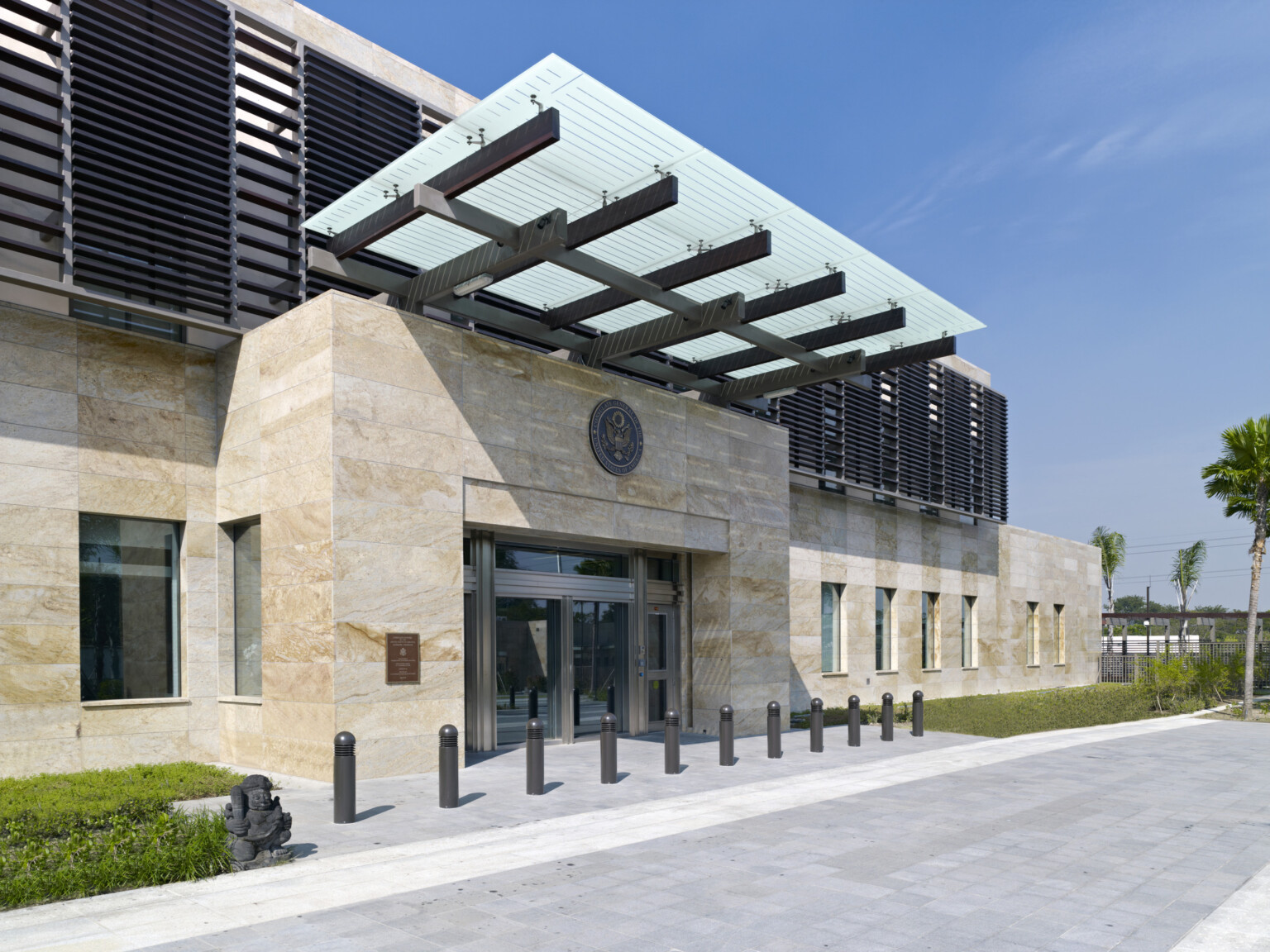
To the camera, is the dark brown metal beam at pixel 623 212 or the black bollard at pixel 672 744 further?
the black bollard at pixel 672 744

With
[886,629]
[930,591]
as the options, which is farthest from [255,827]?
[930,591]

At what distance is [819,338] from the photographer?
16688 mm

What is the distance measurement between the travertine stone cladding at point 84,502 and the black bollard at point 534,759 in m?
5.26

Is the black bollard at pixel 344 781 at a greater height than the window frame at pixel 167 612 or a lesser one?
lesser

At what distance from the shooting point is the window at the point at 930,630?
29.2m

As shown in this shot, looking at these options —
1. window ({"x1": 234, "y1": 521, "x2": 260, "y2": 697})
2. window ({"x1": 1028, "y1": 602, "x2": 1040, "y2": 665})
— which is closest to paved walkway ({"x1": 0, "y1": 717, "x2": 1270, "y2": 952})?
window ({"x1": 234, "y1": 521, "x2": 260, "y2": 697})

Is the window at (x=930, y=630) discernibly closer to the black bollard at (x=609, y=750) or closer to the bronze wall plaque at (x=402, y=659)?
the black bollard at (x=609, y=750)

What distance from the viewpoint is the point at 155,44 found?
1296cm

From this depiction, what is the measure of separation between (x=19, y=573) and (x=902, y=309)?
521 inches

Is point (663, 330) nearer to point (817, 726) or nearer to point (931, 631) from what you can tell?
point (817, 726)

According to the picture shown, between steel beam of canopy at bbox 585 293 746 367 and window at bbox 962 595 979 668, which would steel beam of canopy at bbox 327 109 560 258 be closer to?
steel beam of canopy at bbox 585 293 746 367

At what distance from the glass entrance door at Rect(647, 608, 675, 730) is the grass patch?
405 inches

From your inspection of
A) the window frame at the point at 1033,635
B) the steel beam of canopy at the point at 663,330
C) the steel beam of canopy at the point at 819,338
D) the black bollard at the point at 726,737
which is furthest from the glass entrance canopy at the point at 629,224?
the window frame at the point at 1033,635

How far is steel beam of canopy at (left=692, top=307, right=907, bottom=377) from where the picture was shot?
15727mm
